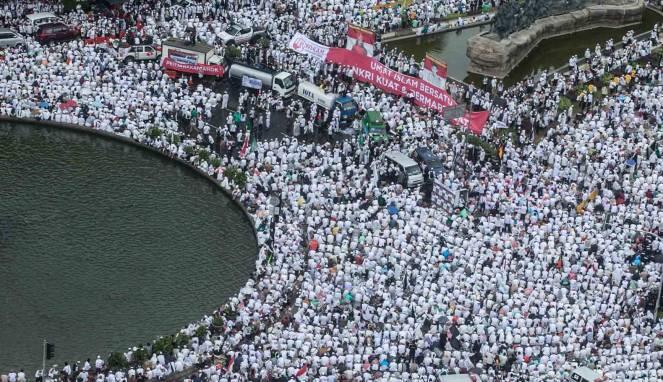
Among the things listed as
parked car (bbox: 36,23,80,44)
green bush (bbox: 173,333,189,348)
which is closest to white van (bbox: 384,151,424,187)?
green bush (bbox: 173,333,189,348)

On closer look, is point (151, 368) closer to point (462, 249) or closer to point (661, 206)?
point (462, 249)

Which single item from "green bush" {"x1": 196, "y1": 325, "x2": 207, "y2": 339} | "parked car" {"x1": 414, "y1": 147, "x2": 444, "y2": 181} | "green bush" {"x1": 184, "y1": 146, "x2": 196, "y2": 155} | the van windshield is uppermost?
the van windshield

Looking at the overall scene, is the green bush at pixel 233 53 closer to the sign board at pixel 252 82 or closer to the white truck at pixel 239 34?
the white truck at pixel 239 34

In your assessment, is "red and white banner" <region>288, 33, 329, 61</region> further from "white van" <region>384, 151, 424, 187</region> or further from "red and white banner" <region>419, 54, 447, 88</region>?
"white van" <region>384, 151, 424, 187</region>

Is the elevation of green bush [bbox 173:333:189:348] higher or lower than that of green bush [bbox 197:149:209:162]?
lower

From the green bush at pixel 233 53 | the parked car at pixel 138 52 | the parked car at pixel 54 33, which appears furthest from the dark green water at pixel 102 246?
the green bush at pixel 233 53
